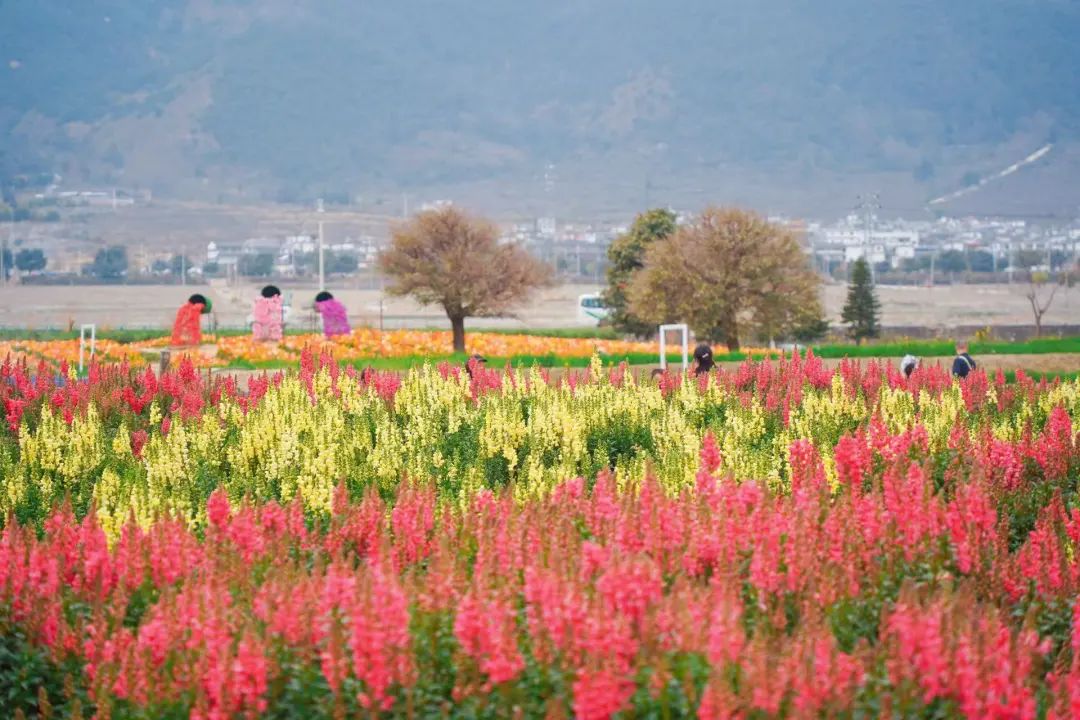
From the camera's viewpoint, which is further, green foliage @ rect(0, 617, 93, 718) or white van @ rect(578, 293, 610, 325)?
white van @ rect(578, 293, 610, 325)

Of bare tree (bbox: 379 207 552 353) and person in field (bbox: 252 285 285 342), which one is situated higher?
bare tree (bbox: 379 207 552 353)

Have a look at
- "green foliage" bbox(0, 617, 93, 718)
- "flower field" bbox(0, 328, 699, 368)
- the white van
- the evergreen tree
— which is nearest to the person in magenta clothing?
"flower field" bbox(0, 328, 699, 368)

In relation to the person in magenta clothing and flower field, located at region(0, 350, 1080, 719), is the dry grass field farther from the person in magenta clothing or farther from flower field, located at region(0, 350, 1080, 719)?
flower field, located at region(0, 350, 1080, 719)

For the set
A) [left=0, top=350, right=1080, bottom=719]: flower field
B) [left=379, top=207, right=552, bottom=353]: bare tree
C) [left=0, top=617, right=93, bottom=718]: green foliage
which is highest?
[left=379, top=207, right=552, bottom=353]: bare tree

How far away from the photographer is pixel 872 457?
1412 cm

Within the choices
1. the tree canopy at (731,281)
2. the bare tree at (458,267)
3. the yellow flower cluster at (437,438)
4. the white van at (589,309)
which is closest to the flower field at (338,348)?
the bare tree at (458,267)

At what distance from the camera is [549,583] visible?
7.91 m

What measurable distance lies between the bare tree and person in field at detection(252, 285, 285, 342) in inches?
232

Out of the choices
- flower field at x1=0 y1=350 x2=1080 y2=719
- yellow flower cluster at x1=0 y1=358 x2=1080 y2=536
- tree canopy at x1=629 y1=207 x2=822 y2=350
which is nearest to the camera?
flower field at x1=0 y1=350 x2=1080 y2=719

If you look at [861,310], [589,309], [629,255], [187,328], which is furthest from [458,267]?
[589,309]

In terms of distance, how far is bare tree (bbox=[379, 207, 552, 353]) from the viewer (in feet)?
156

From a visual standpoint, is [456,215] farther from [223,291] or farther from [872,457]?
[223,291]

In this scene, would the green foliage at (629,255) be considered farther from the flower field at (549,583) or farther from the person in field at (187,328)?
the flower field at (549,583)

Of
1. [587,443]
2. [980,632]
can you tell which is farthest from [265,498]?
[980,632]
